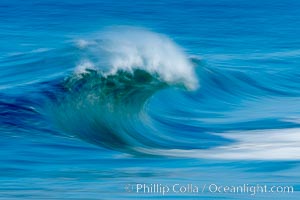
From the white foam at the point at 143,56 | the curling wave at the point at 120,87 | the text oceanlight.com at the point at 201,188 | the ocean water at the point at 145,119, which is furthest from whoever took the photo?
the white foam at the point at 143,56

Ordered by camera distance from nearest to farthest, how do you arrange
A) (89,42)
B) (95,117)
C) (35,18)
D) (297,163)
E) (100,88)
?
(297,163) < (95,117) < (100,88) < (89,42) < (35,18)

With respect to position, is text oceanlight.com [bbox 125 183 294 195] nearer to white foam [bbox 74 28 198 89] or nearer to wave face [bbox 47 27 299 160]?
wave face [bbox 47 27 299 160]

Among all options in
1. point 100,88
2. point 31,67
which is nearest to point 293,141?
point 100,88

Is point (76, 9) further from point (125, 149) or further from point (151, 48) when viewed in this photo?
point (125, 149)

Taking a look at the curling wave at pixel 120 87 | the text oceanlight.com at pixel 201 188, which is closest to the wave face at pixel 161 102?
the curling wave at pixel 120 87

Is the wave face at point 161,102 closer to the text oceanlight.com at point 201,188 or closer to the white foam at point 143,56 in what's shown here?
the white foam at point 143,56

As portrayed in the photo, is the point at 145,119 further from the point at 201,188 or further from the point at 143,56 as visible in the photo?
the point at 201,188
